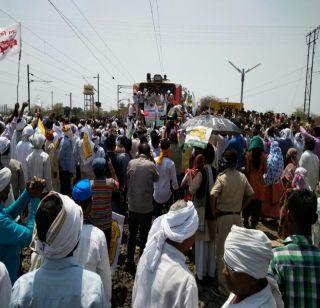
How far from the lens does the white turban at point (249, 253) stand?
201 centimetres

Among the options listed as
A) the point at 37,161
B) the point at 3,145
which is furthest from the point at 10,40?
the point at 3,145

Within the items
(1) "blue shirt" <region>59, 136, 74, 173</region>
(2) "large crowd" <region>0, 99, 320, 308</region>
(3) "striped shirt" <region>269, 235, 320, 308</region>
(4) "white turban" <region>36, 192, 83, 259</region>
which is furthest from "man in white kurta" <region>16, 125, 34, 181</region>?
(3) "striped shirt" <region>269, 235, 320, 308</region>

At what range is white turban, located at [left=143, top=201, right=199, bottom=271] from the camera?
7.84 ft

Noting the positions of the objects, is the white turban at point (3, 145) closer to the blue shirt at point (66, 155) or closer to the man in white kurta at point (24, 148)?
the man in white kurta at point (24, 148)

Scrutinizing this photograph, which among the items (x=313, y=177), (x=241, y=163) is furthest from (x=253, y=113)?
(x=313, y=177)

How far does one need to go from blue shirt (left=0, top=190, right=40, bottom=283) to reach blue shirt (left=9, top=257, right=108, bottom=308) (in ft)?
2.79

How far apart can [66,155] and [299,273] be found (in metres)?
6.63

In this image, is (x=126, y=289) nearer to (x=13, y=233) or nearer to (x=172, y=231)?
(x=13, y=233)

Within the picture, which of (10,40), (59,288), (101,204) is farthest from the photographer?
(10,40)

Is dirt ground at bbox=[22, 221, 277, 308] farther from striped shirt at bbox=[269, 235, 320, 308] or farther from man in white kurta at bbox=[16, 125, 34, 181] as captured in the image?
striped shirt at bbox=[269, 235, 320, 308]

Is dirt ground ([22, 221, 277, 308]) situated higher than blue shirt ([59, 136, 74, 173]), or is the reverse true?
blue shirt ([59, 136, 74, 173])

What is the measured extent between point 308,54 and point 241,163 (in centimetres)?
3525

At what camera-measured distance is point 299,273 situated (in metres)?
2.47

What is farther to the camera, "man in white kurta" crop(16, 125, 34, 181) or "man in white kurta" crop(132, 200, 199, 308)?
"man in white kurta" crop(16, 125, 34, 181)
